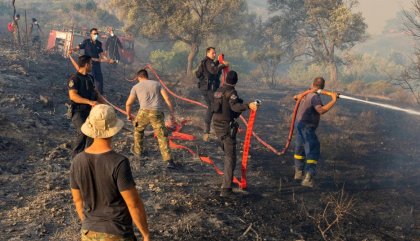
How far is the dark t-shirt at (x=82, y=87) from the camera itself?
6.41 m

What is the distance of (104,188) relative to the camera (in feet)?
9.88

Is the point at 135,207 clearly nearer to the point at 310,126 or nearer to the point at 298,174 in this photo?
the point at 310,126

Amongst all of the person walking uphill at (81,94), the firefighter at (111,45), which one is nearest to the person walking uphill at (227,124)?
the person walking uphill at (81,94)

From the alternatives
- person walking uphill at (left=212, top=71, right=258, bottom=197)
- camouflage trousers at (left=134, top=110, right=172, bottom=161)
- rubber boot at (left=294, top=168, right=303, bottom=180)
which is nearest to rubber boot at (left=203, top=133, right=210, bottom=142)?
camouflage trousers at (left=134, top=110, right=172, bottom=161)

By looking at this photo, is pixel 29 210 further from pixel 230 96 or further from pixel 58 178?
pixel 230 96

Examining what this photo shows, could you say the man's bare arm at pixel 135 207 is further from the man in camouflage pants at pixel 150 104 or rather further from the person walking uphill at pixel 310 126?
the person walking uphill at pixel 310 126

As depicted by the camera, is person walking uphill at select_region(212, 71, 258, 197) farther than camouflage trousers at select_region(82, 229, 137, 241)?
Yes

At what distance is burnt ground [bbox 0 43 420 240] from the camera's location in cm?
557

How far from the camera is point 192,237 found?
5.17 m

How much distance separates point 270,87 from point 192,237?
20.6 m

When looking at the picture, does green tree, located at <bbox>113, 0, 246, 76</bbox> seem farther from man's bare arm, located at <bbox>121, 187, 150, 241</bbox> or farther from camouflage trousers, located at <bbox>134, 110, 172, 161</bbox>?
man's bare arm, located at <bbox>121, 187, 150, 241</bbox>

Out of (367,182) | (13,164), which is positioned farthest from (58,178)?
(367,182)

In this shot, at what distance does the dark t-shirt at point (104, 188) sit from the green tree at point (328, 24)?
1034 inches

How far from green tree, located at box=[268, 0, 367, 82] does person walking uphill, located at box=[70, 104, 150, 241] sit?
26184 millimetres
